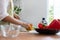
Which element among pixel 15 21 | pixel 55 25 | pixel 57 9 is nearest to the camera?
pixel 55 25

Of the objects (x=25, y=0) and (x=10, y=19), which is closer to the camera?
(x=10, y=19)

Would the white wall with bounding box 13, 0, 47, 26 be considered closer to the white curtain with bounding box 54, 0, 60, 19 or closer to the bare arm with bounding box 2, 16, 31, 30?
the white curtain with bounding box 54, 0, 60, 19

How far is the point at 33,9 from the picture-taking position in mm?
3590

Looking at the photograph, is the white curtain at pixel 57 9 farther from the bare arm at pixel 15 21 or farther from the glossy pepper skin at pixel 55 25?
the glossy pepper skin at pixel 55 25

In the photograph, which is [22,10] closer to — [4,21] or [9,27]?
[4,21]

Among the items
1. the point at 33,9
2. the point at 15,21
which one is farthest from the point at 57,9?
the point at 15,21

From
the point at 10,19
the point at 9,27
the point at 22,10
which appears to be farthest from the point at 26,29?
the point at 22,10

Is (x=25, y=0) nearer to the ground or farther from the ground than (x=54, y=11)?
farther from the ground

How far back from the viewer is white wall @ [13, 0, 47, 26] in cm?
357

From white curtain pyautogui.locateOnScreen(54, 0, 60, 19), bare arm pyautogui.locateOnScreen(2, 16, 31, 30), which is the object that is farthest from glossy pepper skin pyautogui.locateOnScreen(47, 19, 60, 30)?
white curtain pyautogui.locateOnScreen(54, 0, 60, 19)

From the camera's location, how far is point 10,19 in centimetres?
147

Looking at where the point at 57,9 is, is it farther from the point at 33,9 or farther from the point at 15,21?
the point at 15,21

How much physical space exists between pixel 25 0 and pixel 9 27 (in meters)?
2.50

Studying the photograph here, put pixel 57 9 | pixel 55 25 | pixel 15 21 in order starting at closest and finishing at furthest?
pixel 55 25
pixel 15 21
pixel 57 9
